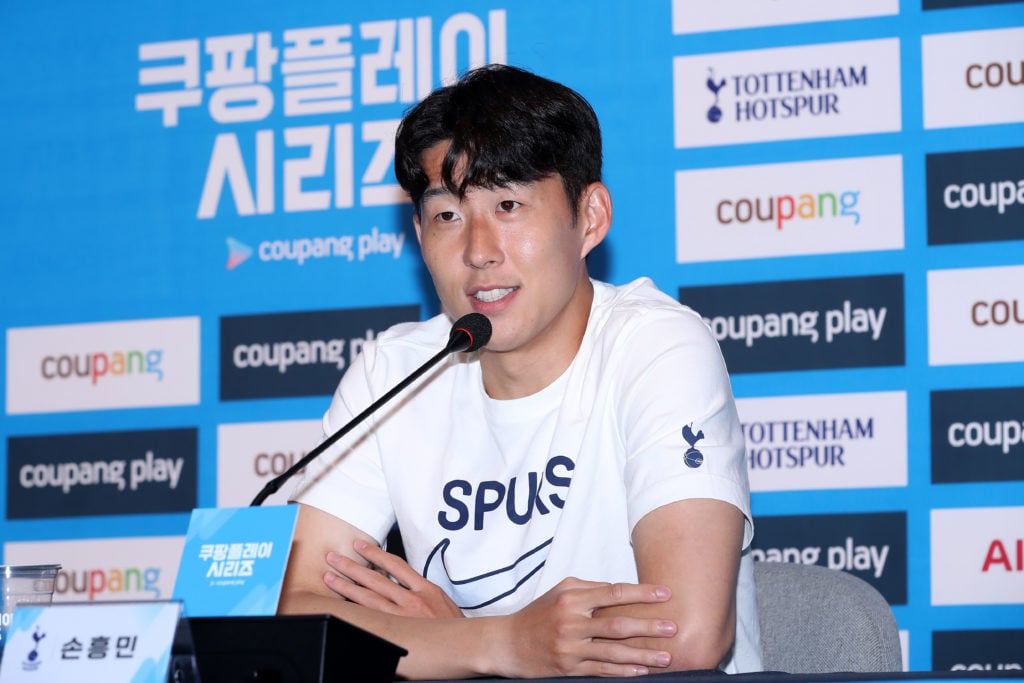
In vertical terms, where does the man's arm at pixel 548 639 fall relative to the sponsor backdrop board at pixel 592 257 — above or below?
below

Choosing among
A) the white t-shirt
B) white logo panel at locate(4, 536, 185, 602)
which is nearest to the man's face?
the white t-shirt

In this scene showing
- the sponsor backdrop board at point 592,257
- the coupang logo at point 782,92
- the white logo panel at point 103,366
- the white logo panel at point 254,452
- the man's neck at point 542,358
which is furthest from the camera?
the white logo panel at point 103,366

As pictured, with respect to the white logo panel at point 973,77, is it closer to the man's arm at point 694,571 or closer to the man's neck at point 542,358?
the man's neck at point 542,358

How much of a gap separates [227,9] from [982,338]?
6.26ft

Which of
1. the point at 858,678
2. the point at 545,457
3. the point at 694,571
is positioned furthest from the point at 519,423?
the point at 858,678

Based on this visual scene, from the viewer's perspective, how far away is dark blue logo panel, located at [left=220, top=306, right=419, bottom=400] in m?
2.79

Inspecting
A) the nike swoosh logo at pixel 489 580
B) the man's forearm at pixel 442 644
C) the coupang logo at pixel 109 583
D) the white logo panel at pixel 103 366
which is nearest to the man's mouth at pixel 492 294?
the nike swoosh logo at pixel 489 580

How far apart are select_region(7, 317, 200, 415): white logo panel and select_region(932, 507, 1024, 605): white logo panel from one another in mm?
1710

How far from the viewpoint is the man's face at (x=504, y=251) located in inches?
72.4

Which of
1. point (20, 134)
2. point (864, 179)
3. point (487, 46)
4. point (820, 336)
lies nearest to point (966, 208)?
point (864, 179)

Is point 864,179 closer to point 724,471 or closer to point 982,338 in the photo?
point 982,338

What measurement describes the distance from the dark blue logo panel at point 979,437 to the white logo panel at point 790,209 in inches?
14.0

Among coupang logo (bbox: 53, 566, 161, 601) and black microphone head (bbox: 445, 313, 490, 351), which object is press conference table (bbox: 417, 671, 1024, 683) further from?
coupang logo (bbox: 53, 566, 161, 601)

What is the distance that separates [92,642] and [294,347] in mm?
1832
